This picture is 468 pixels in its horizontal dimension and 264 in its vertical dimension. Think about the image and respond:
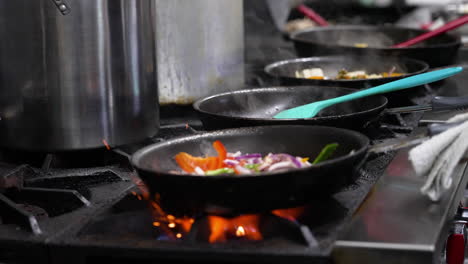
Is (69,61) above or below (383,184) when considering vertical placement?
above

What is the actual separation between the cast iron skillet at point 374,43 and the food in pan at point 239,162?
37.4 inches

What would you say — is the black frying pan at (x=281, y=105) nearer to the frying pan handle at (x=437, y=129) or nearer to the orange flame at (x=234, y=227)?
the frying pan handle at (x=437, y=129)

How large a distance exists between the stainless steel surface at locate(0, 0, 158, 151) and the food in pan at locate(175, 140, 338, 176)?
0.24 meters

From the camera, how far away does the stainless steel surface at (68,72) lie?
1133mm

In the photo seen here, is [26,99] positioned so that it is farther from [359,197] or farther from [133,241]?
[359,197]

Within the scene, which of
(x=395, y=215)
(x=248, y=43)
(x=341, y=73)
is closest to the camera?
(x=395, y=215)

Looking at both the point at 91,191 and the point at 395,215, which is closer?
the point at 395,215

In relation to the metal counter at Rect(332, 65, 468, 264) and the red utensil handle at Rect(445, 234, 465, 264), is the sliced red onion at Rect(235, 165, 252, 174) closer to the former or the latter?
the metal counter at Rect(332, 65, 468, 264)

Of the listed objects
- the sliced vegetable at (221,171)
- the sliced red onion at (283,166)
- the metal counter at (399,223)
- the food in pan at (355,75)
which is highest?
the sliced red onion at (283,166)

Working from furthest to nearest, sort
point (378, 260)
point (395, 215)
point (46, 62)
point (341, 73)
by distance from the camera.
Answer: point (341, 73) < point (46, 62) < point (395, 215) < point (378, 260)

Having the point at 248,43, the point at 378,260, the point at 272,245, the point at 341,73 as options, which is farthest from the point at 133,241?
the point at 248,43

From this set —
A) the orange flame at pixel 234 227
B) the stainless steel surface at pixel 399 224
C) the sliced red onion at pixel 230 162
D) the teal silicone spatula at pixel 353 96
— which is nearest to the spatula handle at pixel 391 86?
the teal silicone spatula at pixel 353 96

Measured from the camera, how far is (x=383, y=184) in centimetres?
103

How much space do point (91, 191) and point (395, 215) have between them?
0.52 meters
